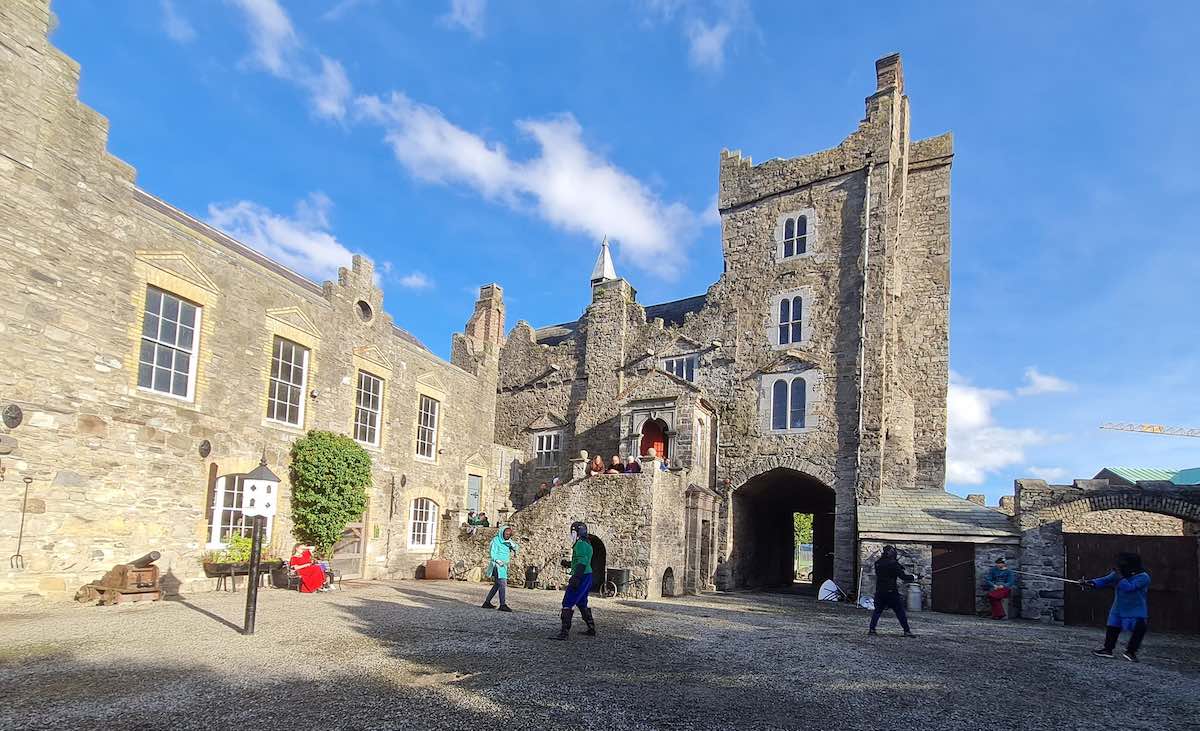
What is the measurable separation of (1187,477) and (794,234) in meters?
17.6

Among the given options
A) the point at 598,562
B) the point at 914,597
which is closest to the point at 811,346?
the point at 914,597

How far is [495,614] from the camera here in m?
12.0

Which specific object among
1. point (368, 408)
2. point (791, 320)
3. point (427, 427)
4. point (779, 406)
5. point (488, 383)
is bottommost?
point (427, 427)

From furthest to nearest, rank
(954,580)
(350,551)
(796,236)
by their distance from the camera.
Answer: (796,236)
(350,551)
(954,580)

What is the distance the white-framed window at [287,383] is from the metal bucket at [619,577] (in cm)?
819

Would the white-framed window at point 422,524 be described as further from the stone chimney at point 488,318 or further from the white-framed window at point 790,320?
the white-framed window at point 790,320

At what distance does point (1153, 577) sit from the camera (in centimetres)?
1408

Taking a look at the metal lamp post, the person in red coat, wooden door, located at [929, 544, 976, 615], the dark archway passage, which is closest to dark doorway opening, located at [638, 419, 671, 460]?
the dark archway passage

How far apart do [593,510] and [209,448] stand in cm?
885

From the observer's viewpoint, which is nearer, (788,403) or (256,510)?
(256,510)

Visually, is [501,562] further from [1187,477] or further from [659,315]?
[1187,477]

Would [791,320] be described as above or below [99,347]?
above

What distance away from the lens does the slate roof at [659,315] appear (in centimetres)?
2605

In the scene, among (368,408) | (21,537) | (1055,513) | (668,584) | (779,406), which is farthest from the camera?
(779,406)
